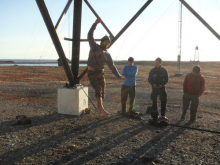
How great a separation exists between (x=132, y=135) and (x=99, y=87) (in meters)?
1.59

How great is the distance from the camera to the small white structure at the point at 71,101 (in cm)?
598

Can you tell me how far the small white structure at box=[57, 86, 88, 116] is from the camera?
5.98 m

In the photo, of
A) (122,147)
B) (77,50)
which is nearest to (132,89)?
(77,50)

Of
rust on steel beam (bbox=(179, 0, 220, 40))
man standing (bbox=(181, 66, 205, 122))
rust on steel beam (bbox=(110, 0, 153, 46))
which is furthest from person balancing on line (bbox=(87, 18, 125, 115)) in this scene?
rust on steel beam (bbox=(179, 0, 220, 40))

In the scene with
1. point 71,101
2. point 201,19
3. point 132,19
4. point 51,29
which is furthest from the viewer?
point 132,19

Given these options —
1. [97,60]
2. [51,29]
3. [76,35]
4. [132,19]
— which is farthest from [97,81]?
[132,19]

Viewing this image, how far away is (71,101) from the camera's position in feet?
19.7

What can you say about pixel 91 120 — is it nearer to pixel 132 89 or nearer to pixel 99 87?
pixel 99 87

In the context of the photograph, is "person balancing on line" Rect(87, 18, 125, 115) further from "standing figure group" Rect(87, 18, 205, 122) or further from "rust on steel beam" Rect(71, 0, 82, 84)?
"rust on steel beam" Rect(71, 0, 82, 84)

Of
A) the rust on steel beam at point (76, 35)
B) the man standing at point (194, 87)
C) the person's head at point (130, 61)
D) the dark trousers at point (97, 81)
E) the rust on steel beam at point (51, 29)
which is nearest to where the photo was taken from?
the rust on steel beam at point (51, 29)

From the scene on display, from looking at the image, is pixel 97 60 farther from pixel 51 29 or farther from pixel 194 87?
pixel 194 87

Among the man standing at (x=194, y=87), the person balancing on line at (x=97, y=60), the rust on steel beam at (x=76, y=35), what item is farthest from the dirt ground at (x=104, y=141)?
the rust on steel beam at (x=76, y=35)

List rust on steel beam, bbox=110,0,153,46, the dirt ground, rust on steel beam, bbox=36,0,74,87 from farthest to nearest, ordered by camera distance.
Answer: rust on steel beam, bbox=110,0,153,46 < rust on steel beam, bbox=36,0,74,87 < the dirt ground

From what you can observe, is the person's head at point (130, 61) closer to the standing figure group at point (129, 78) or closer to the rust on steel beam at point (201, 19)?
the standing figure group at point (129, 78)
